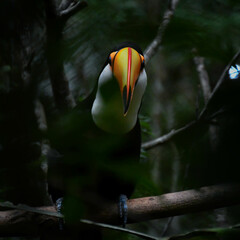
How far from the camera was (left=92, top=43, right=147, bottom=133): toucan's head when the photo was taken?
700 mm

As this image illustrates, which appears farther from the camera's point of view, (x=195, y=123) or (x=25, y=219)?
(x=25, y=219)

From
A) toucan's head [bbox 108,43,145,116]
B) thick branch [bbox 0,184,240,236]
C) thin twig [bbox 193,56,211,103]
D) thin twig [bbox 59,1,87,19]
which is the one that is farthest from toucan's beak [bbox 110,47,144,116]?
thin twig [bbox 193,56,211,103]

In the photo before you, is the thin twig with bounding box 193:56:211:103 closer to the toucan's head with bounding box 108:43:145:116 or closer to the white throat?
the toucan's head with bounding box 108:43:145:116

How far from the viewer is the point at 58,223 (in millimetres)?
2160

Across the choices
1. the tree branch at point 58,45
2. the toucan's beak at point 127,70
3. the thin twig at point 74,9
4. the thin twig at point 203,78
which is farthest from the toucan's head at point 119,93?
the thin twig at point 203,78

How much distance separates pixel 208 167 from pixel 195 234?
0.33 m

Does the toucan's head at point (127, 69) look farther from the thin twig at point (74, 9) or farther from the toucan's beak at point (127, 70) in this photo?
the thin twig at point (74, 9)

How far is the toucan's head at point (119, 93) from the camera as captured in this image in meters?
0.70

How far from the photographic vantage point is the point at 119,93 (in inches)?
28.4

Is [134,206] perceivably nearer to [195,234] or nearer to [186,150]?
[195,234]

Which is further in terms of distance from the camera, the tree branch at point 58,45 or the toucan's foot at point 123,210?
the toucan's foot at point 123,210

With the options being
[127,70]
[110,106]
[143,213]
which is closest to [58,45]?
[110,106]

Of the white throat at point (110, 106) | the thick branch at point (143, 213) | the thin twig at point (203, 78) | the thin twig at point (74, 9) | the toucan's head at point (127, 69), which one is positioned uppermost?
the white throat at point (110, 106)

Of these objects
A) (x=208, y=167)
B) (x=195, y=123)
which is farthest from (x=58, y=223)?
(x=208, y=167)
